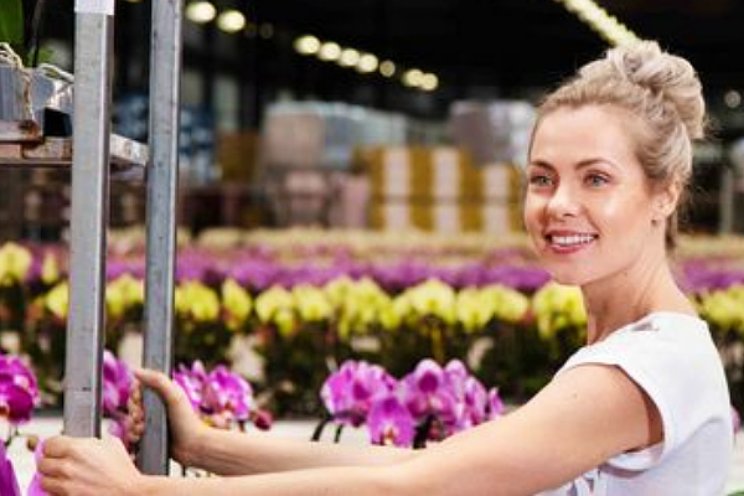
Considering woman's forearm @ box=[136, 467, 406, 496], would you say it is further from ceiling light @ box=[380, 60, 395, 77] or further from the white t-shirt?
ceiling light @ box=[380, 60, 395, 77]

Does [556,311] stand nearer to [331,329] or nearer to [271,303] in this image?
[331,329]

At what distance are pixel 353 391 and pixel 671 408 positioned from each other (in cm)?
143

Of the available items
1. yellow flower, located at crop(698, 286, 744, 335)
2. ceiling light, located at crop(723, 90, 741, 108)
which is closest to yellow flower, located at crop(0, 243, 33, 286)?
yellow flower, located at crop(698, 286, 744, 335)

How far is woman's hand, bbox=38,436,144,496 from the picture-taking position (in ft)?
6.09

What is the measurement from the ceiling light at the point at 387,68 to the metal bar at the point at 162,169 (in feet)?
114

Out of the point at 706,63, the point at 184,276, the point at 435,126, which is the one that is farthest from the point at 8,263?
the point at 435,126

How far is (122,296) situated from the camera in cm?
712

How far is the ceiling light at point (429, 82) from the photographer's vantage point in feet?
136

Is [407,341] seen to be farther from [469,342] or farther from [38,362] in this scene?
[38,362]

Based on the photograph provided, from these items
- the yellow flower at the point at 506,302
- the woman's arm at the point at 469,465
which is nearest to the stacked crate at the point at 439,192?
the yellow flower at the point at 506,302

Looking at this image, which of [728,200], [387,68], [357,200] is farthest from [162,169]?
[387,68]

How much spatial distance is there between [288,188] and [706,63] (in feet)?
69.9

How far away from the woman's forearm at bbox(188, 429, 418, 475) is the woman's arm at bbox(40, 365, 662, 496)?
1.54ft

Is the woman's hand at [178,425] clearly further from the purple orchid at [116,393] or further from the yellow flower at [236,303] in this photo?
the yellow flower at [236,303]
